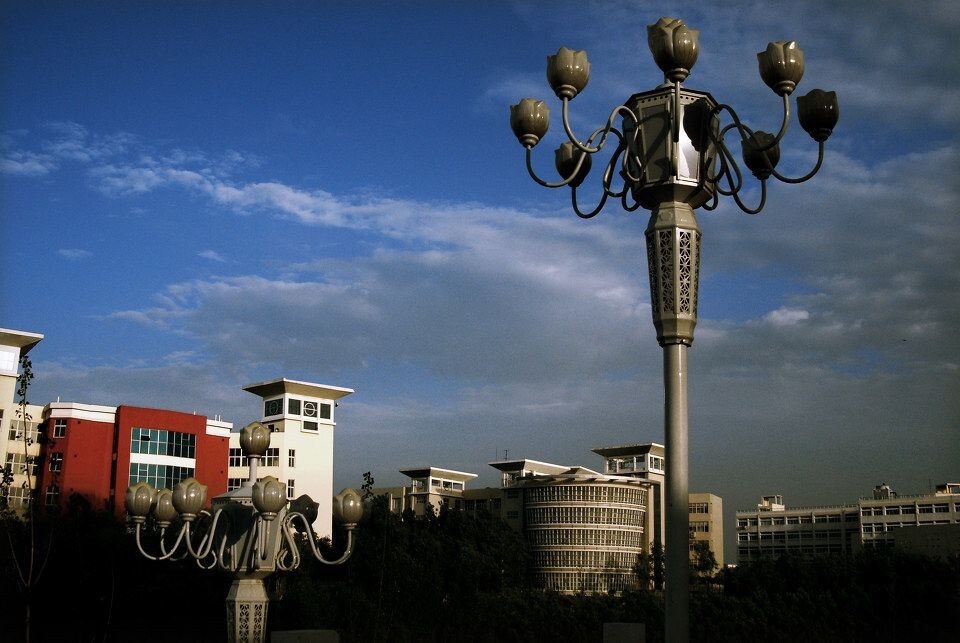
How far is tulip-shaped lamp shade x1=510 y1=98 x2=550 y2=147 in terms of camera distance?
534cm

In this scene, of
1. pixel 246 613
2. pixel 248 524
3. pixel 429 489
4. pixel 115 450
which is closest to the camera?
pixel 246 613

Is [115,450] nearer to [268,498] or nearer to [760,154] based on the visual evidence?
[268,498]

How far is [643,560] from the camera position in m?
48.8

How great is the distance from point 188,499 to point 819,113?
4743mm

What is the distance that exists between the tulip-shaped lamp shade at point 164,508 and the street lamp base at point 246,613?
3.28ft

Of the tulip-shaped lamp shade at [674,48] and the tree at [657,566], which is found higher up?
the tulip-shaped lamp shade at [674,48]

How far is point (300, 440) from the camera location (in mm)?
42375

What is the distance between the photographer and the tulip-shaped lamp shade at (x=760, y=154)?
5.45 meters

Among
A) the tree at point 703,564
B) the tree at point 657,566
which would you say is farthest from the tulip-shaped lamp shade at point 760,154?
the tree at point 703,564

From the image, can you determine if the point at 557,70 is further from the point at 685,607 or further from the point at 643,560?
the point at 643,560

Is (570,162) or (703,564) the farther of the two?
(703,564)

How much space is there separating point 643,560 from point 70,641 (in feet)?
123

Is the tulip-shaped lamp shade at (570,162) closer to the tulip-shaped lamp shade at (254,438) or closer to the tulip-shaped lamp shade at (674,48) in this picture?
the tulip-shaped lamp shade at (674,48)

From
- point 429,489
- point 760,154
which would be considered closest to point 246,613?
point 760,154
